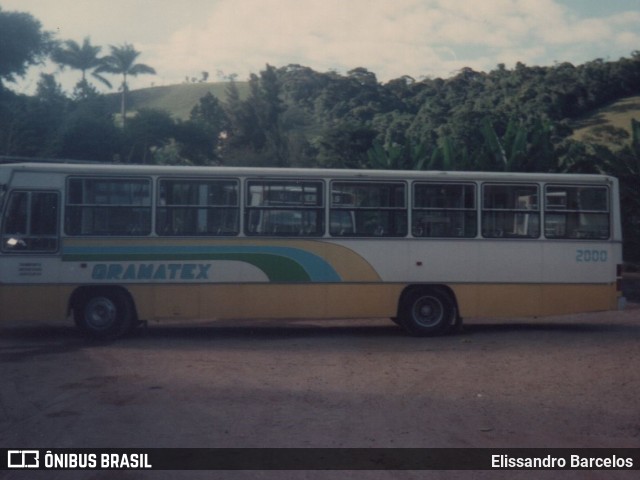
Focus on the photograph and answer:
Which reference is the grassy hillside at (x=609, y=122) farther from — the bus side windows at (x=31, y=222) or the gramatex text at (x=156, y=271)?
the bus side windows at (x=31, y=222)

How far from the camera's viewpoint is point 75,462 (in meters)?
6.68

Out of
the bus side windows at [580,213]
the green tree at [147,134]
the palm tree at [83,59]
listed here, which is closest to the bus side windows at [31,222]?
the bus side windows at [580,213]

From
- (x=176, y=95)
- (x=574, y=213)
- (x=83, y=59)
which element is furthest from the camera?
(x=176, y=95)

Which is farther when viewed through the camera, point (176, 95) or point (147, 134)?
point (176, 95)

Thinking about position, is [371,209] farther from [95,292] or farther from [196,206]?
[95,292]

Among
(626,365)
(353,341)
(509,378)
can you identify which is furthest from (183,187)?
(626,365)

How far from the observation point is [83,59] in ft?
223

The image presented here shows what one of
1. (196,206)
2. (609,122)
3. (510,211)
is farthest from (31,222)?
(609,122)

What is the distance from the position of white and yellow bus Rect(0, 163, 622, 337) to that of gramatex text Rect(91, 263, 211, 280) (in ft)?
0.06

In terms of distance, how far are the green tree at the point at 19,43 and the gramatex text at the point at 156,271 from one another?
41.2 meters

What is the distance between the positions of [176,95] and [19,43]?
67.8 metres

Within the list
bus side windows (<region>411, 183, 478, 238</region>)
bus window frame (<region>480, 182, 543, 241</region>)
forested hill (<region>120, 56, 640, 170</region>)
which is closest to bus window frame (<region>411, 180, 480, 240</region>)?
bus side windows (<region>411, 183, 478, 238</region>)

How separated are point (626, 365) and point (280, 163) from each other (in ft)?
93.7

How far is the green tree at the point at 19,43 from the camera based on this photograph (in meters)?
50.6
